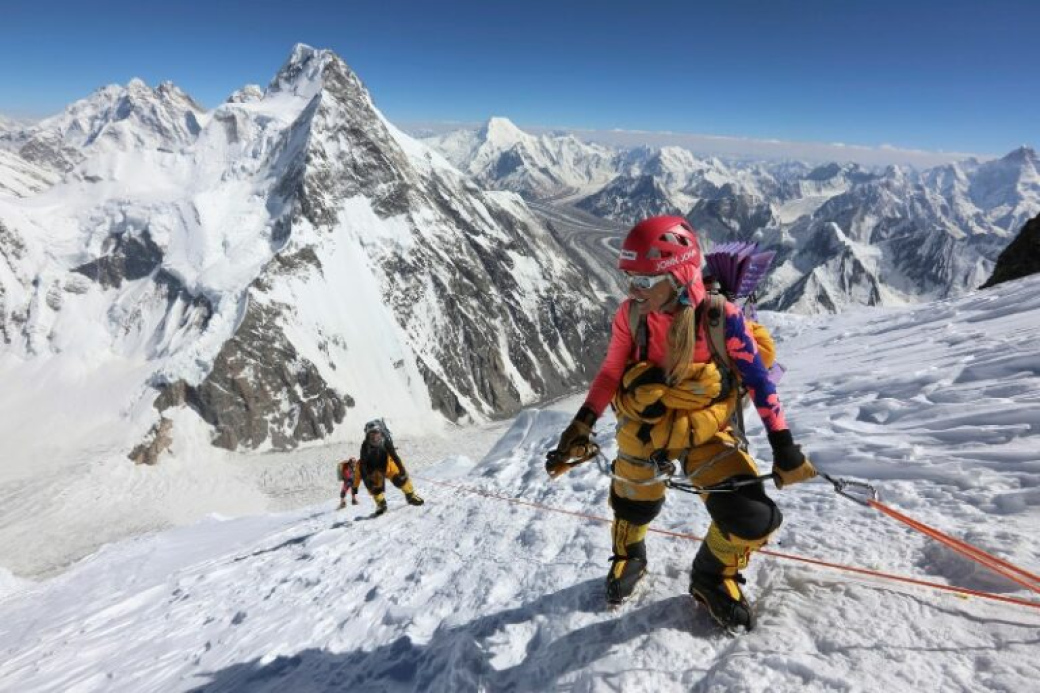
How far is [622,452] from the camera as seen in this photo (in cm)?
496

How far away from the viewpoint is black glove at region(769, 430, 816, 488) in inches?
157

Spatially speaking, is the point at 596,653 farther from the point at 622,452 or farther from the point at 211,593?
the point at 211,593

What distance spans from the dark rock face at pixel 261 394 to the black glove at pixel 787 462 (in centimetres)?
10096

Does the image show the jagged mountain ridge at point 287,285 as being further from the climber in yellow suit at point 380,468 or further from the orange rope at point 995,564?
the orange rope at point 995,564

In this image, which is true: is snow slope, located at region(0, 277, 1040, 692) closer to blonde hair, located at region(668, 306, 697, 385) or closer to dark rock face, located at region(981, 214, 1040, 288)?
blonde hair, located at region(668, 306, 697, 385)

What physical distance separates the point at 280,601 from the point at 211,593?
127 inches

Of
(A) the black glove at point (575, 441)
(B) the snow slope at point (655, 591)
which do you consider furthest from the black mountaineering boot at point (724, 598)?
(A) the black glove at point (575, 441)

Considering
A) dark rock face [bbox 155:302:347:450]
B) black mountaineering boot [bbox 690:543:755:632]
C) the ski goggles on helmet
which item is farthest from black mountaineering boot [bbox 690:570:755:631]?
dark rock face [bbox 155:302:347:450]

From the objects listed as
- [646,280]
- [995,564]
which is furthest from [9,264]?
[995,564]

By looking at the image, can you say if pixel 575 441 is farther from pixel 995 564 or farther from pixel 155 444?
pixel 155 444

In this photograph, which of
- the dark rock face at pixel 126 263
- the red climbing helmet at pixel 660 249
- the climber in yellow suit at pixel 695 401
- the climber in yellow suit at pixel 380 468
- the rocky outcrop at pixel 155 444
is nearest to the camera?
the climber in yellow suit at pixel 695 401

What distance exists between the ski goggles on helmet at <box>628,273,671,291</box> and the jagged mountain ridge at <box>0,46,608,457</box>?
101 metres

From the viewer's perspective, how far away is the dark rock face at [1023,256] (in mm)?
26906

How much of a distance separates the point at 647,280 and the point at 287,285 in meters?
116
